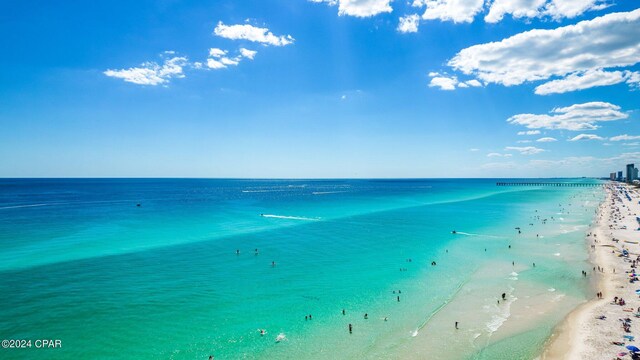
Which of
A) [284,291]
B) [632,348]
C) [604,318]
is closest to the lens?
[632,348]

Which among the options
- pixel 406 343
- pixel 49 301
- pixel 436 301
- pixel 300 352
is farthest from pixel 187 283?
pixel 436 301

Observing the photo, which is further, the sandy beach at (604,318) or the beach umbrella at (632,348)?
the sandy beach at (604,318)

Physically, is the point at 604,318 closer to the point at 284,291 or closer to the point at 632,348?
the point at 632,348

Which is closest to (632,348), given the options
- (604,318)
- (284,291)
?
(604,318)

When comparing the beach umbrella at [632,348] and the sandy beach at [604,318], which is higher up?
the beach umbrella at [632,348]

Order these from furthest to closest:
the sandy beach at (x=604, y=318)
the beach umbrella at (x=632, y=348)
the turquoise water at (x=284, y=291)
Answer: the turquoise water at (x=284, y=291) → the sandy beach at (x=604, y=318) → the beach umbrella at (x=632, y=348)

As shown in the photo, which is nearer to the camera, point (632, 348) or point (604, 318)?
point (632, 348)

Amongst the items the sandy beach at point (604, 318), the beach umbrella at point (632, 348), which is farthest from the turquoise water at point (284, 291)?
the beach umbrella at point (632, 348)

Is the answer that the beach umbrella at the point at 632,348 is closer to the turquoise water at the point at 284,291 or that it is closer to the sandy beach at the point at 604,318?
the sandy beach at the point at 604,318

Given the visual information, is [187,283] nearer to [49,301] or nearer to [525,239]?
[49,301]

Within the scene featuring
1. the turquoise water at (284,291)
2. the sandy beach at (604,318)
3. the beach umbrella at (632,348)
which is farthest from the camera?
the turquoise water at (284,291)

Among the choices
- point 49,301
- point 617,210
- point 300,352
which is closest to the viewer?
A: point 300,352
